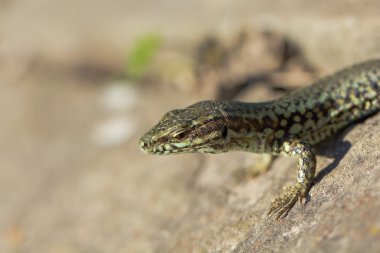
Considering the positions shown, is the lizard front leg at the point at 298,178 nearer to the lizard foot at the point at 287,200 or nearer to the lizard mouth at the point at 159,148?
the lizard foot at the point at 287,200

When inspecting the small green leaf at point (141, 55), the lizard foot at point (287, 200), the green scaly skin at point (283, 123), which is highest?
the small green leaf at point (141, 55)

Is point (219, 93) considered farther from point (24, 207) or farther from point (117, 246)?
point (24, 207)

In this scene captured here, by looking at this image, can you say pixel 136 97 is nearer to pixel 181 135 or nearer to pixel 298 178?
pixel 181 135

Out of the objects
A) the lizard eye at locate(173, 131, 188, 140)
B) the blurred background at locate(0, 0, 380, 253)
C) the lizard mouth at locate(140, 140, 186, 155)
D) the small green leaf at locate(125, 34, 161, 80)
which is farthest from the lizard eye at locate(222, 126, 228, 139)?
the small green leaf at locate(125, 34, 161, 80)

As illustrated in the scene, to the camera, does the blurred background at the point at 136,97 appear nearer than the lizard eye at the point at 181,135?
No

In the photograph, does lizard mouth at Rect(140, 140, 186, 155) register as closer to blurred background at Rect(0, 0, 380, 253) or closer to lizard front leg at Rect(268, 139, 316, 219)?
blurred background at Rect(0, 0, 380, 253)

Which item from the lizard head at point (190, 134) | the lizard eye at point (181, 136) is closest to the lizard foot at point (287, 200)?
the lizard head at point (190, 134)
